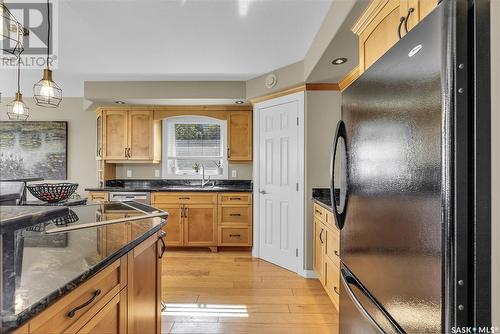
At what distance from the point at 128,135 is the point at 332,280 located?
3.52 metres

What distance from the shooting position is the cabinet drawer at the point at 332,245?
210cm

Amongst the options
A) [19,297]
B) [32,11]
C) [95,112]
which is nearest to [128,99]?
[95,112]

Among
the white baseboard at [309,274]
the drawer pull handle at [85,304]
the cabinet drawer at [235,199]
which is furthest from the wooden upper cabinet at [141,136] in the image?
the drawer pull handle at [85,304]

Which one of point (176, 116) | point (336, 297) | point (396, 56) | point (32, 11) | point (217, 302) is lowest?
point (217, 302)

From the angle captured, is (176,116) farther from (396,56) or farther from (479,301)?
(479,301)

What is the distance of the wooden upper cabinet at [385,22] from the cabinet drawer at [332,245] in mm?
1278

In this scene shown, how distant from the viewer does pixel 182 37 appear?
2.52 metres

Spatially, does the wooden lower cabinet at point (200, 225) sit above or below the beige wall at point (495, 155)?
below

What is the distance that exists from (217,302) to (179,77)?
2.81 m

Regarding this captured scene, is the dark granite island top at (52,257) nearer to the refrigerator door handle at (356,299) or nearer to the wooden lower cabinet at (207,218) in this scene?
the refrigerator door handle at (356,299)

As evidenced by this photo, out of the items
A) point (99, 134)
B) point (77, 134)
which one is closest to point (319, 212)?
point (99, 134)

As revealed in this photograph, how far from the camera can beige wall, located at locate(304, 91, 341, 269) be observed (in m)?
3.05

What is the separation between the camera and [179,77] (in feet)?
11.9

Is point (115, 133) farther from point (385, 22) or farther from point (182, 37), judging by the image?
point (385, 22)
